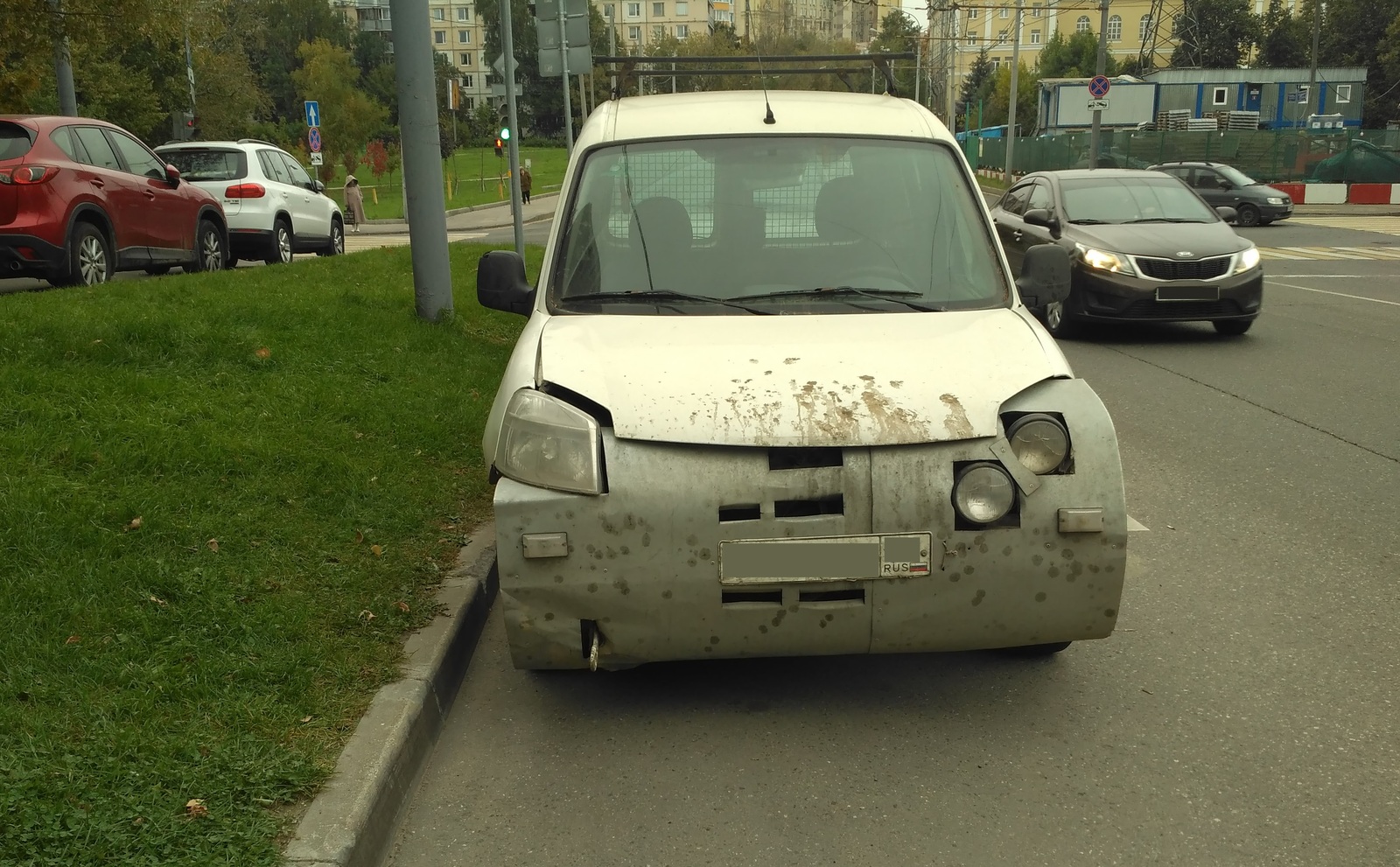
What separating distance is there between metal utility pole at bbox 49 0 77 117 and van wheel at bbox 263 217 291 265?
264 cm

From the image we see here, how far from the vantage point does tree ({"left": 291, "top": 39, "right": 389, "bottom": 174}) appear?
5597 centimetres

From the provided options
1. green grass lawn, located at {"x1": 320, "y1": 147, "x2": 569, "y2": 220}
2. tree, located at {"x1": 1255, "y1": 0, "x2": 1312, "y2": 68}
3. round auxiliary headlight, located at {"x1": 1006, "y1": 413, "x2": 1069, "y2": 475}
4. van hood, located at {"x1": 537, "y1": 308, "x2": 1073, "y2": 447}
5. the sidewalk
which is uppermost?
tree, located at {"x1": 1255, "y1": 0, "x2": 1312, "y2": 68}

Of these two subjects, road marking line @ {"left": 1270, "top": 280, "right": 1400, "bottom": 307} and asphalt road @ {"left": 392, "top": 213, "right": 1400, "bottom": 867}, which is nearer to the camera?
asphalt road @ {"left": 392, "top": 213, "right": 1400, "bottom": 867}

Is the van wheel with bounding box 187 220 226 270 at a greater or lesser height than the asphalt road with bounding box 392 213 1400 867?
greater

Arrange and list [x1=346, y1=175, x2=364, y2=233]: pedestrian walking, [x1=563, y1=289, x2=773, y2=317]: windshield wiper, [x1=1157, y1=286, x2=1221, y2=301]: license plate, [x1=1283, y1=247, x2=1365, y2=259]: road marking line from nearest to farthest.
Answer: [x1=563, y1=289, x2=773, y2=317]: windshield wiper → [x1=1157, y1=286, x2=1221, y2=301]: license plate → [x1=1283, y1=247, x2=1365, y2=259]: road marking line → [x1=346, y1=175, x2=364, y2=233]: pedestrian walking

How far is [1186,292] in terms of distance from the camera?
11703 mm

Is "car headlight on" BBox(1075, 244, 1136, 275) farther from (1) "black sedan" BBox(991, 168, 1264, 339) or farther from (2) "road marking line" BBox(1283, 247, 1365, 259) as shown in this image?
(2) "road marking line" BBox(1283, 247, 1365, 259)

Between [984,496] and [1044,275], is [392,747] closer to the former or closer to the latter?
[984,496]

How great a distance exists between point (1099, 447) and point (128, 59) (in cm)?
3483

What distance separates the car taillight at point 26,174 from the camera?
1048 cm

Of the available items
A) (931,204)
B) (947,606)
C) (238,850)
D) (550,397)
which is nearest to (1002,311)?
(931,204)

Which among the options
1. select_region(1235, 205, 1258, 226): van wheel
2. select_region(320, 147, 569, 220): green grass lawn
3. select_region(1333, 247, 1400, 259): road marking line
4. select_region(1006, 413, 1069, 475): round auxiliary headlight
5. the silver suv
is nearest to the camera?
select_region(1006, 413, 1069, 475): round auxiliary headlight

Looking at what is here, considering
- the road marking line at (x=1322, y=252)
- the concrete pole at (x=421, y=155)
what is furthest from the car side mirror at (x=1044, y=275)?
the road marking line at (x=1322, y=252)

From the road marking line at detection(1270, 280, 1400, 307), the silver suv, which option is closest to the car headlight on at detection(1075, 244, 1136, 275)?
the road marking line at detection(1270, 280, 1400, 307)
